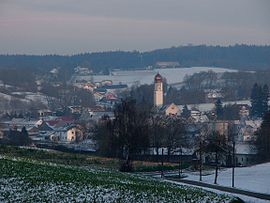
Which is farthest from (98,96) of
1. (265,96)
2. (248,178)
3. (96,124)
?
(248,178)

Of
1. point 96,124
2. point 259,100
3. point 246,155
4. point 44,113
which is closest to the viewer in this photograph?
point 246,155

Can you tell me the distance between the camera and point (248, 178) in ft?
110

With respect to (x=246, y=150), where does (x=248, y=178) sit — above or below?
below

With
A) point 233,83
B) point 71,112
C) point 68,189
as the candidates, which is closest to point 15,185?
point 68,189

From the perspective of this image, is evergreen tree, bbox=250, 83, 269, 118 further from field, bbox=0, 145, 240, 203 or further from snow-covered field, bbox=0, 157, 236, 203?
snow-covered field, bbox=0, 157, 236, 203

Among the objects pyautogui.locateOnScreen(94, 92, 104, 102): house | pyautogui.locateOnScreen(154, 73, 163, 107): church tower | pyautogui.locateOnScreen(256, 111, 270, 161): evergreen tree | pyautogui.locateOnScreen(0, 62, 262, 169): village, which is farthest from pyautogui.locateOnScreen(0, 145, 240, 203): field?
pyautogui.locateOnScreen(94, 92, 104, 102): house

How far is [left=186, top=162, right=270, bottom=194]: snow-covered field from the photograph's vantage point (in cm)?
2897

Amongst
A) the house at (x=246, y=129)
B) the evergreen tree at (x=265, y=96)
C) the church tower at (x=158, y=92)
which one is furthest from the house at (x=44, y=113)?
the house at (x=246, y=129)

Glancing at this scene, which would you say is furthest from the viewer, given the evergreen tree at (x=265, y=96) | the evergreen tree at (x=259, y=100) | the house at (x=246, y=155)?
the evergreen tree at (x=259, y=100)

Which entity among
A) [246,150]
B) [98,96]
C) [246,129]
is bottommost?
[246,150]

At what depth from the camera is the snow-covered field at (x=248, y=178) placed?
95.0ft

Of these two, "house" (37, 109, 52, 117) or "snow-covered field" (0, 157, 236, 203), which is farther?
"house" (37, 109, 52, 117)

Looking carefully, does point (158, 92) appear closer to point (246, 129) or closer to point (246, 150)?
point (246, 129)

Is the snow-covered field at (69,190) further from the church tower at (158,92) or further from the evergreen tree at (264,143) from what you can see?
the church tower at (158,92)
